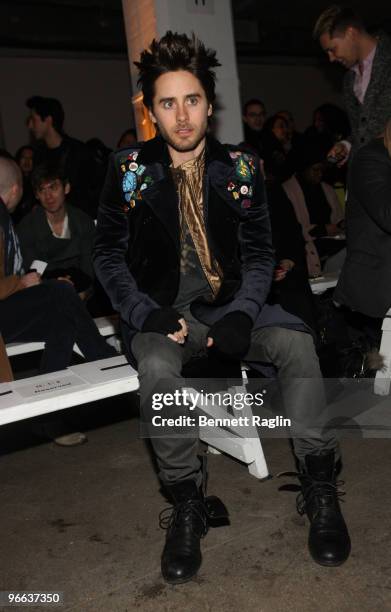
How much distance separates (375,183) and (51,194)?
6.24 feet

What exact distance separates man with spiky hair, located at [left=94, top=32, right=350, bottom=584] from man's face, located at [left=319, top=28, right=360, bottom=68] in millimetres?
1665

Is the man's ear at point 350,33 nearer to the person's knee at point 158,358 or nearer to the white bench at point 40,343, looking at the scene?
the white bench at point 40,343

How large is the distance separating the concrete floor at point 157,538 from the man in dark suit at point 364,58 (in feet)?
6.38

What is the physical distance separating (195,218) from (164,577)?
3.95ft

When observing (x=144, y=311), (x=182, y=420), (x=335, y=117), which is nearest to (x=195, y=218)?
(x=144, y=311)

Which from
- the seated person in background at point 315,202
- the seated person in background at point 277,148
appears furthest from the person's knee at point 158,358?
the seated person in background at point 277,148

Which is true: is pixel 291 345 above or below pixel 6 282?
below

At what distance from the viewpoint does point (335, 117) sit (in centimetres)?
666

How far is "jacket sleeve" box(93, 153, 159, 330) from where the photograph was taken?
2.20 metres

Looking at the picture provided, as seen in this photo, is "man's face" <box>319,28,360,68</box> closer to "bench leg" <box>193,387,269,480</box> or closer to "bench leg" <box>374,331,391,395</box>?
"bench leg" <box>374,331,391,395</box>

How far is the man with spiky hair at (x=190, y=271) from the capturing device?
6.55ft

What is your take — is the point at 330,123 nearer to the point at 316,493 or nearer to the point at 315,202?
the point at 315,202

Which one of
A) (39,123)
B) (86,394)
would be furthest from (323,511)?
(39,123)

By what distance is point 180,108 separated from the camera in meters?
2.17
